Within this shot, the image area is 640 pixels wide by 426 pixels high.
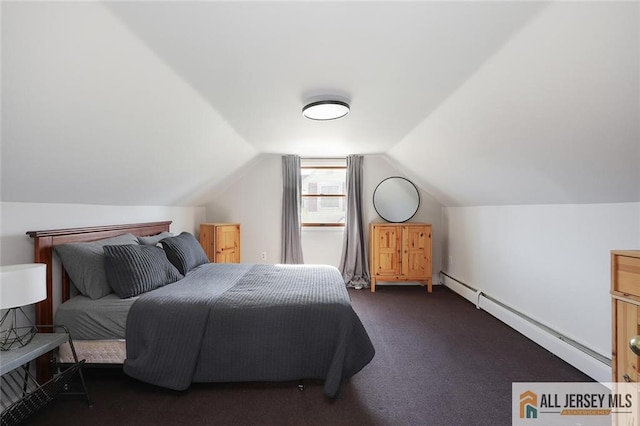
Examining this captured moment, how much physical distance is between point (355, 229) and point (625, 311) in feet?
13.0

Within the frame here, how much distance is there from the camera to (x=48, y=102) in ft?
4.97

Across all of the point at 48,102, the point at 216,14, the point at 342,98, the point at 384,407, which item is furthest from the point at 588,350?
the point at 48,102

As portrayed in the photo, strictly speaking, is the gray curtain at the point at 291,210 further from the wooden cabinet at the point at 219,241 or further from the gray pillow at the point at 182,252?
the gray pillow at the point at 182,252

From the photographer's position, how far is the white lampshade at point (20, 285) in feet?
4.86

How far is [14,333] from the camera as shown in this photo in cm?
180

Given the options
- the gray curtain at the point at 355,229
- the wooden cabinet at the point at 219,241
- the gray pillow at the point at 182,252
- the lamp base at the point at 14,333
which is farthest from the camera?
the gray curtain at the point at 355,229

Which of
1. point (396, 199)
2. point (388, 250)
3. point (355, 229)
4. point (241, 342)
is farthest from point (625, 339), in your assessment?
point (396, 199)

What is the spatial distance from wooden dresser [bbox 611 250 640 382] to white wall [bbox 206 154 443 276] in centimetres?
403

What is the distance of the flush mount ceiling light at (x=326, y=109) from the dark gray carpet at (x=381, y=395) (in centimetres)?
197

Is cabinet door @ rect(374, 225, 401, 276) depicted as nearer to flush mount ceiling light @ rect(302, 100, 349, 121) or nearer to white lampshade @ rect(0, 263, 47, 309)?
flush mount ceiling light @ rect(302, 100, 349, 121)

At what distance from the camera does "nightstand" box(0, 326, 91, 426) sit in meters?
1.53

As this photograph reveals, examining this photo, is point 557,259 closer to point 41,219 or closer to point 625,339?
point 625,339

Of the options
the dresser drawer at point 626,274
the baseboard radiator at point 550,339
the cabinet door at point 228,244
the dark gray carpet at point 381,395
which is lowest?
the dark gray carpet at point 381,395

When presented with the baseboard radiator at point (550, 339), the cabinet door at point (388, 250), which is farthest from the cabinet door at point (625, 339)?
the cabinet door at point (388, 250)
